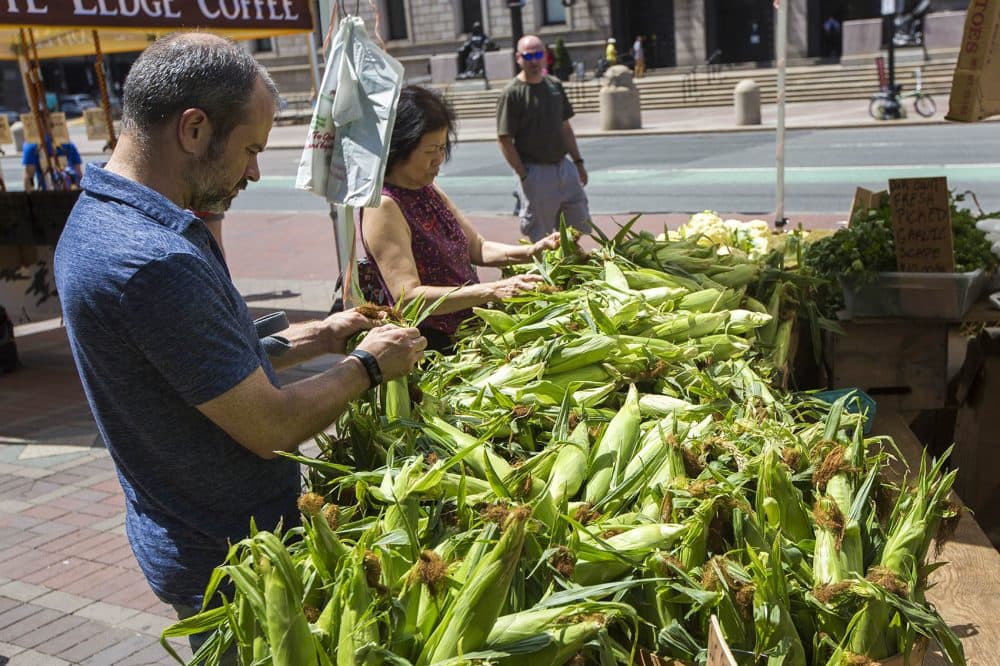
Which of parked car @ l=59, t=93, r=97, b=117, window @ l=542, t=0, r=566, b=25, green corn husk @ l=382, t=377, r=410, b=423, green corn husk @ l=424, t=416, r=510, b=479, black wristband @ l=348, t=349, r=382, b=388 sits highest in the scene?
window @ l=542, t=0, r=566, b=25

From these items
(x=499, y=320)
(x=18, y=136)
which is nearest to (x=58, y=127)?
(x=499, y=320)

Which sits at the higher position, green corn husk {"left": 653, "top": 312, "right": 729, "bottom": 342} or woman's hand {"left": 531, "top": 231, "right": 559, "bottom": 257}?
woman's hand {"left": 531, "top": 231, "right": 559, "bottom": 257}

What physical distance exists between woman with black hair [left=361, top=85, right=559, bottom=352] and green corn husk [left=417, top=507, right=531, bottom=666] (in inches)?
67.9

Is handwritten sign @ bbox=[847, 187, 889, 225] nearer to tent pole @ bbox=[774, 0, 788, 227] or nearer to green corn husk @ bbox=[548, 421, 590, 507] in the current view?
green corn husk @ bbox=[548, 421, 590, 507]

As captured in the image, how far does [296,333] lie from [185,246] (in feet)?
2.32

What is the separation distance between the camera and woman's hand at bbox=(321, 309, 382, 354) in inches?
101

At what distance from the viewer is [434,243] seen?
145 inches

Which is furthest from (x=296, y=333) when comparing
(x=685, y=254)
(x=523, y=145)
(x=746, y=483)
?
(x=523, y=145)

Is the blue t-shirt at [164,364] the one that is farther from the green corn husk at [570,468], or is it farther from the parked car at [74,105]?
the parked car at [74,105]

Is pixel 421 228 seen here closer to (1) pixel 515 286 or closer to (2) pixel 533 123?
(1) pixel 515 286

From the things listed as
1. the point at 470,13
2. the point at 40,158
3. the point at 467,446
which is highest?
the point at 470,13

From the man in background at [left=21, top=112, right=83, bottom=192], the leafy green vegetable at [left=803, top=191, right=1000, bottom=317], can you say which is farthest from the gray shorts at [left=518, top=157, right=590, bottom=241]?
the leafy green vegetable at [left=803, top=191, right=1000, bottom=317]

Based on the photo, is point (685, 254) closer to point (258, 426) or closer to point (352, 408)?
point (352, 408)

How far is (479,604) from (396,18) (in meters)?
44.2
